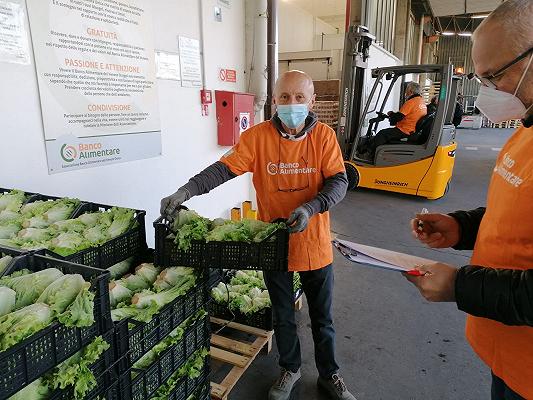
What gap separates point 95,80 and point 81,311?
239cm

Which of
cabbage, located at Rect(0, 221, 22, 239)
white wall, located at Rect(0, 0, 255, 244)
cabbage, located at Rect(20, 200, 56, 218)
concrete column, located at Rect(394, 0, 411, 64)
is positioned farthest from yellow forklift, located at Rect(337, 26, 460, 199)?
concrete column, located at Rect(394, 0, 411, 64)

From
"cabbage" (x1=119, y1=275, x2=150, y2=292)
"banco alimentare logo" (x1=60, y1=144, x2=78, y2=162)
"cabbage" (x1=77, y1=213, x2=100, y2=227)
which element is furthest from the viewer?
Answer: "banco alimentare logo" (x1=60, y1=144, x2=78, y2=162)

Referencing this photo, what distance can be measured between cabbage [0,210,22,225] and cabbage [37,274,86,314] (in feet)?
3.24

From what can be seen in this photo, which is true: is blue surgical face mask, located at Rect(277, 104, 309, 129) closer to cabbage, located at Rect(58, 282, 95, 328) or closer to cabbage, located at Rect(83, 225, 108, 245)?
cabbage, located at Rect(83, 225, 108, 245)

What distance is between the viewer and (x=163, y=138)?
3826 mm

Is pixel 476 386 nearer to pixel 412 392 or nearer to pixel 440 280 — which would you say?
pixel 412 392

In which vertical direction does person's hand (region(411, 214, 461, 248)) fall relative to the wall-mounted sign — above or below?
below

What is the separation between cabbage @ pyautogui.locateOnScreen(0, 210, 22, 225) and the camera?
2.02m

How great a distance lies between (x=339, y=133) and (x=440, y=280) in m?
7.13

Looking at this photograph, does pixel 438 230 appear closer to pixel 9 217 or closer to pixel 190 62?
pixel 9 217

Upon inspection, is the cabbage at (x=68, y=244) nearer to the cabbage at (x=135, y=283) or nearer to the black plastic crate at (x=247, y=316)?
the cabbage at (x=135, y=283)

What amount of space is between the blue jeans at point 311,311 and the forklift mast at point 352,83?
6044 millimetres

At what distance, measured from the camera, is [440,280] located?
1276mm

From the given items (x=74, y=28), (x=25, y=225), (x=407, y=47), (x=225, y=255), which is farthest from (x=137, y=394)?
(x=407, y=47)
